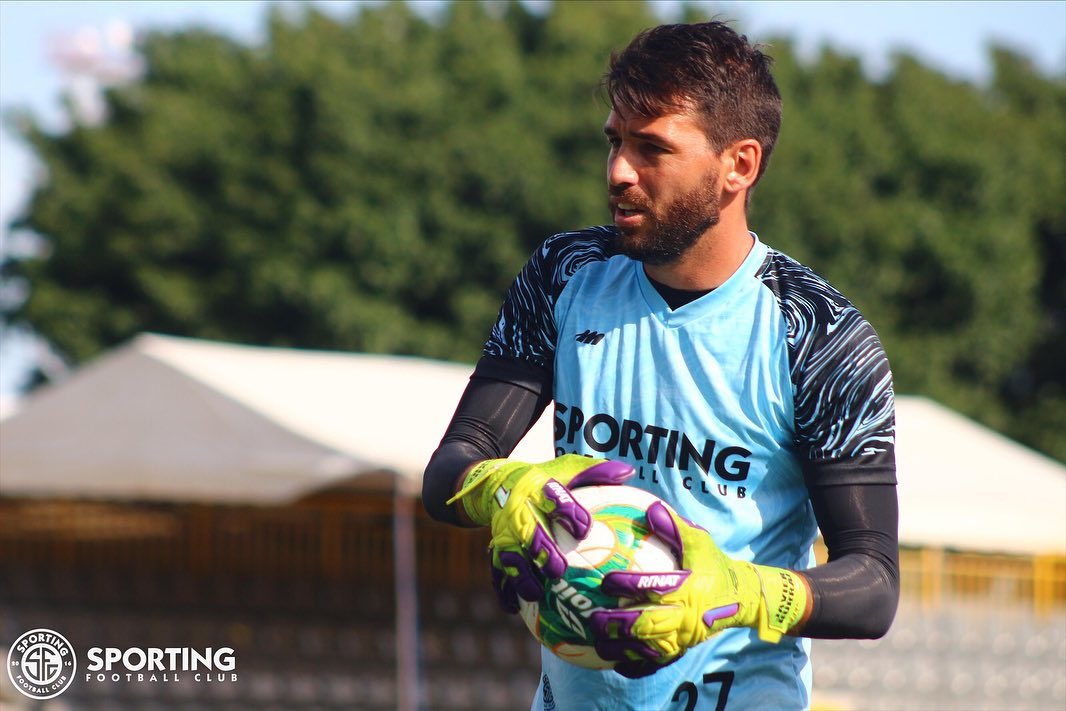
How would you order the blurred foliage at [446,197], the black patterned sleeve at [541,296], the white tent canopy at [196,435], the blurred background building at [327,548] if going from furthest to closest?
1. the blurred foliage at [446,197]
2. the blurred background building at [327,548]
3. the white tent canopy at [196,435]
4. the black patterned sleeve at [541,296]

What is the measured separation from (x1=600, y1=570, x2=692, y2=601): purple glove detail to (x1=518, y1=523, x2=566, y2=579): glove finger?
8cm

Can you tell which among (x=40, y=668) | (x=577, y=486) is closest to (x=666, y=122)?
(x=577, y=486)

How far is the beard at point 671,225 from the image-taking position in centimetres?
240

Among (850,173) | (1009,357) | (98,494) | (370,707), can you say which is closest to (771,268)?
(98,494)

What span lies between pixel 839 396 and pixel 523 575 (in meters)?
0.62

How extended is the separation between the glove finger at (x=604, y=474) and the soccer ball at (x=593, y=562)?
3 centimetres

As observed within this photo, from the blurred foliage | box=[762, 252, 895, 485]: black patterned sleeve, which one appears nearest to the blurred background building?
box=[762, 252, 895, 485]: black patterned sleeve

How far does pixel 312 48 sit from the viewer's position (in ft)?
86.2

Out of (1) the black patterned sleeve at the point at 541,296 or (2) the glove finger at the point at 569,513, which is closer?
(2) the glove finger at the point at 569,513

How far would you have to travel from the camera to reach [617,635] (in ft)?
6.65

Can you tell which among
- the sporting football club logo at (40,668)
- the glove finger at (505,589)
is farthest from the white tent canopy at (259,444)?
the glove finger at (505,589)

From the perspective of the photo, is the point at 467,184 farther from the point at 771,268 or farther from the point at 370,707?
the point at 771,268

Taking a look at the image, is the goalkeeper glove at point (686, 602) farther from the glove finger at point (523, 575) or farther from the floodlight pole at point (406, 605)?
the floodlight pole at point (406, 605)

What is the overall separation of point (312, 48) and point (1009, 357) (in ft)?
49.3
